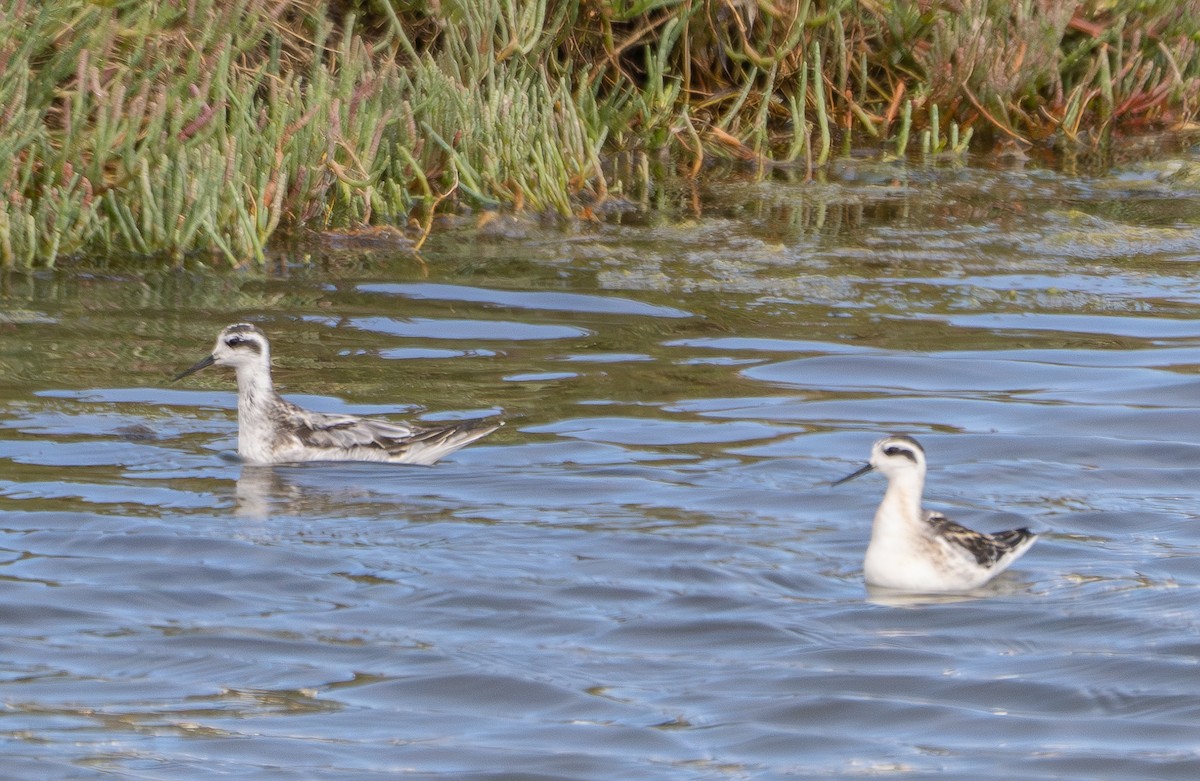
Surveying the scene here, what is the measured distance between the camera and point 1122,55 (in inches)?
694

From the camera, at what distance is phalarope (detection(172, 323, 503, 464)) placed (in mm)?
8773

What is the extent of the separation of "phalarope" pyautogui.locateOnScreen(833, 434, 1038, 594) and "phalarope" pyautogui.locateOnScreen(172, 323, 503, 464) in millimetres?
2274

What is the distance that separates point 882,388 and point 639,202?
5.08 m

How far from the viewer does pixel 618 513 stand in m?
7.96

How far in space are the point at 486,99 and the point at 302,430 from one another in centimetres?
633

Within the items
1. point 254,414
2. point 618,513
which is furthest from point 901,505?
point 254,414

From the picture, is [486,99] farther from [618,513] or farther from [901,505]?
[901,505]

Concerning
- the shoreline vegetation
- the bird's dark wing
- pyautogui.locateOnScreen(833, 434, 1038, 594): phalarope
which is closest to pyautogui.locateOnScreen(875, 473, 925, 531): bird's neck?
pyautogui.locateOnScreen(833, 434, 1038, 594): phalarope

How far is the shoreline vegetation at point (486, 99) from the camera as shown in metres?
12.5

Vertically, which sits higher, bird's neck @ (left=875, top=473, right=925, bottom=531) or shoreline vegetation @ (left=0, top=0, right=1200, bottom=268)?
shoreline vegetation @ (left=0, top=0, right=1200, bottom=268)

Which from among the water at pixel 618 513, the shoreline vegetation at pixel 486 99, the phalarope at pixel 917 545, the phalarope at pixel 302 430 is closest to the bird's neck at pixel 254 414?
the phalarope at pixel 302 430

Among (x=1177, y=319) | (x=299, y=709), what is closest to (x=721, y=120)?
(x=1177, y=319)

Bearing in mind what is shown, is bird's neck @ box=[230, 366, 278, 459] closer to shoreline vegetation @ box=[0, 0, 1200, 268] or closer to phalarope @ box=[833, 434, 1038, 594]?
phalarope @ box=[833, 434, 1038, 594]

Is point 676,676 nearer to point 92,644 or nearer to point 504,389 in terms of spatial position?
point 92,644
